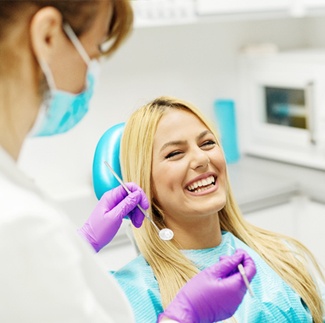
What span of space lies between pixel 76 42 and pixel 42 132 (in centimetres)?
19

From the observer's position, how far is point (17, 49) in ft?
2.73

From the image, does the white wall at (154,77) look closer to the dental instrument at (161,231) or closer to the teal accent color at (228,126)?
the teal accent color at (228,126)

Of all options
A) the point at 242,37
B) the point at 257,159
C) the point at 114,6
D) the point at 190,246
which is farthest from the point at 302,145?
the point at 114,6

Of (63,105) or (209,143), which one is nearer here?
(63,105)

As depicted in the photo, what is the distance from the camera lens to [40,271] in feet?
2.64

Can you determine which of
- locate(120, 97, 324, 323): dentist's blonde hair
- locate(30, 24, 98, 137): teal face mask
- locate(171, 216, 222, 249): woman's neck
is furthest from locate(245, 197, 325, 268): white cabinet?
locate(30, 24, 98, 137): teal face mask

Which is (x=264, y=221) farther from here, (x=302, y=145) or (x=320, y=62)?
(x=320, y=62)

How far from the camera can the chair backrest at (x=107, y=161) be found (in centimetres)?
164

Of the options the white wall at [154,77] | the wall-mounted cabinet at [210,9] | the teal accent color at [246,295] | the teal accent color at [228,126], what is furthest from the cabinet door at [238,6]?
the teal accent color at [246,295]

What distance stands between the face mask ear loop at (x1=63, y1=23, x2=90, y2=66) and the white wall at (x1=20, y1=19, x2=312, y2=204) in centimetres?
162

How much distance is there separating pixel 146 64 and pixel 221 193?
4.60 feet

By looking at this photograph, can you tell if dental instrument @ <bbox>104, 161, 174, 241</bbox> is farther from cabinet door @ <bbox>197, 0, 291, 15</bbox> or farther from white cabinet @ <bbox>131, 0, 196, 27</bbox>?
cabinet door @ <bbox>197, 0, 291, 15</bbox>

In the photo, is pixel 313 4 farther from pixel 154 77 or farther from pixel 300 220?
pixel 300 220

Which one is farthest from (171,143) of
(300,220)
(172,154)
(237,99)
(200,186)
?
(237,99)
